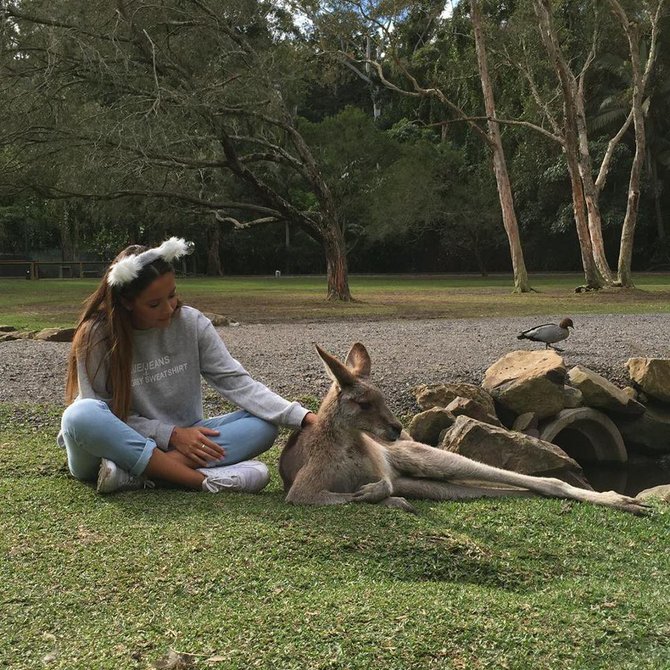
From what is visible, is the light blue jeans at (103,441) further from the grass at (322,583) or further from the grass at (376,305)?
the grass at (376,305)

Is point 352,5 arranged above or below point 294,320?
above

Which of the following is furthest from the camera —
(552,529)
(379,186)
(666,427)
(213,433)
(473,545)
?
(379,186)

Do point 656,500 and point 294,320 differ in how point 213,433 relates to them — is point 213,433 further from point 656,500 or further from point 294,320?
point 294,320

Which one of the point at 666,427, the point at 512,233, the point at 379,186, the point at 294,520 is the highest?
the point at 379,186

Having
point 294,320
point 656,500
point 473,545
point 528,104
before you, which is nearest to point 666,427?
point 656,500

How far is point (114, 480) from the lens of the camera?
14.6 ft

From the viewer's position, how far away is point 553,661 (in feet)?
8.82

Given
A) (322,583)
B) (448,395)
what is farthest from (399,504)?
(448,395)

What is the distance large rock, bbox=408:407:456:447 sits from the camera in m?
7.02

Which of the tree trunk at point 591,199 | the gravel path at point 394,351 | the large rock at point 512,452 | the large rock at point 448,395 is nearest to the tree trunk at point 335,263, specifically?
the gravel path at point 394,351

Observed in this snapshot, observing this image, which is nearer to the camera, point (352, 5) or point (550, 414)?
point (550, 414)

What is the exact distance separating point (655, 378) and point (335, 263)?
14616 millimetres

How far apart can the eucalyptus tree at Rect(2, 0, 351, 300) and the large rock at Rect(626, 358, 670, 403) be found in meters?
11.6

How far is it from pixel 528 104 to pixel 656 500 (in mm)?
30024
